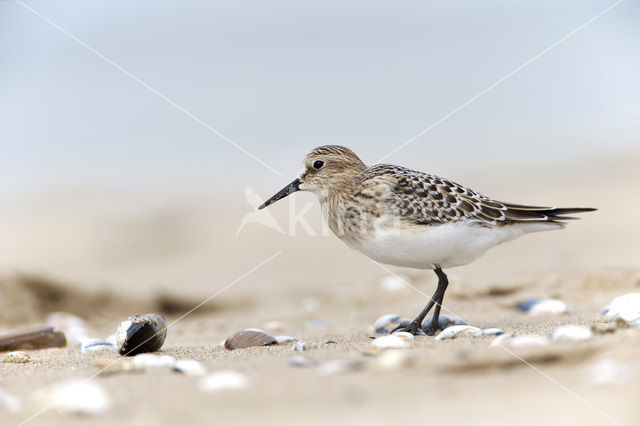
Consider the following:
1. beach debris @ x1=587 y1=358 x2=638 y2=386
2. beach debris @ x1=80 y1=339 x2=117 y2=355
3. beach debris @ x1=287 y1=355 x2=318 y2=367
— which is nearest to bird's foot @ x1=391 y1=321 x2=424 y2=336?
beach debris @ x1=287 y1=355 x2=318 y2=367

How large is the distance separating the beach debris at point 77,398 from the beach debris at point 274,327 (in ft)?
8.47

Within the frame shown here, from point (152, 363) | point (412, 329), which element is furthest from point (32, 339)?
point (412, 329)

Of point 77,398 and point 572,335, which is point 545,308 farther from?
point 77,398

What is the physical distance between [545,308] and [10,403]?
149 inches

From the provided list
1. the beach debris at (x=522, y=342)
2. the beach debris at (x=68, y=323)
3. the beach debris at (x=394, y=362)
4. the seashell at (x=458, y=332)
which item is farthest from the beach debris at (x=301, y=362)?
the beach debris at (x=68, y=323)

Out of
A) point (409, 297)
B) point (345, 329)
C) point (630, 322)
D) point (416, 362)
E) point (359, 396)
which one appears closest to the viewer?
point (359, 396)

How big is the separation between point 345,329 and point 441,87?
13.5m

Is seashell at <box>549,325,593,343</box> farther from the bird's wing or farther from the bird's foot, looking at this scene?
the bird's wing

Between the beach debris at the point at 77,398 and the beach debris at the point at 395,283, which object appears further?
the beach debris at the point at 395,283

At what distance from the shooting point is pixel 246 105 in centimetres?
1841

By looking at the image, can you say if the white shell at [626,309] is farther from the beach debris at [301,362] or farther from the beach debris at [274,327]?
the beach debris at [274,327]

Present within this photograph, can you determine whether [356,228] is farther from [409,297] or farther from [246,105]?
[246,105]

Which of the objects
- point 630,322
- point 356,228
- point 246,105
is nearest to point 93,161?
point 246,105

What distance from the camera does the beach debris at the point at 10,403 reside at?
2906 millimetres
